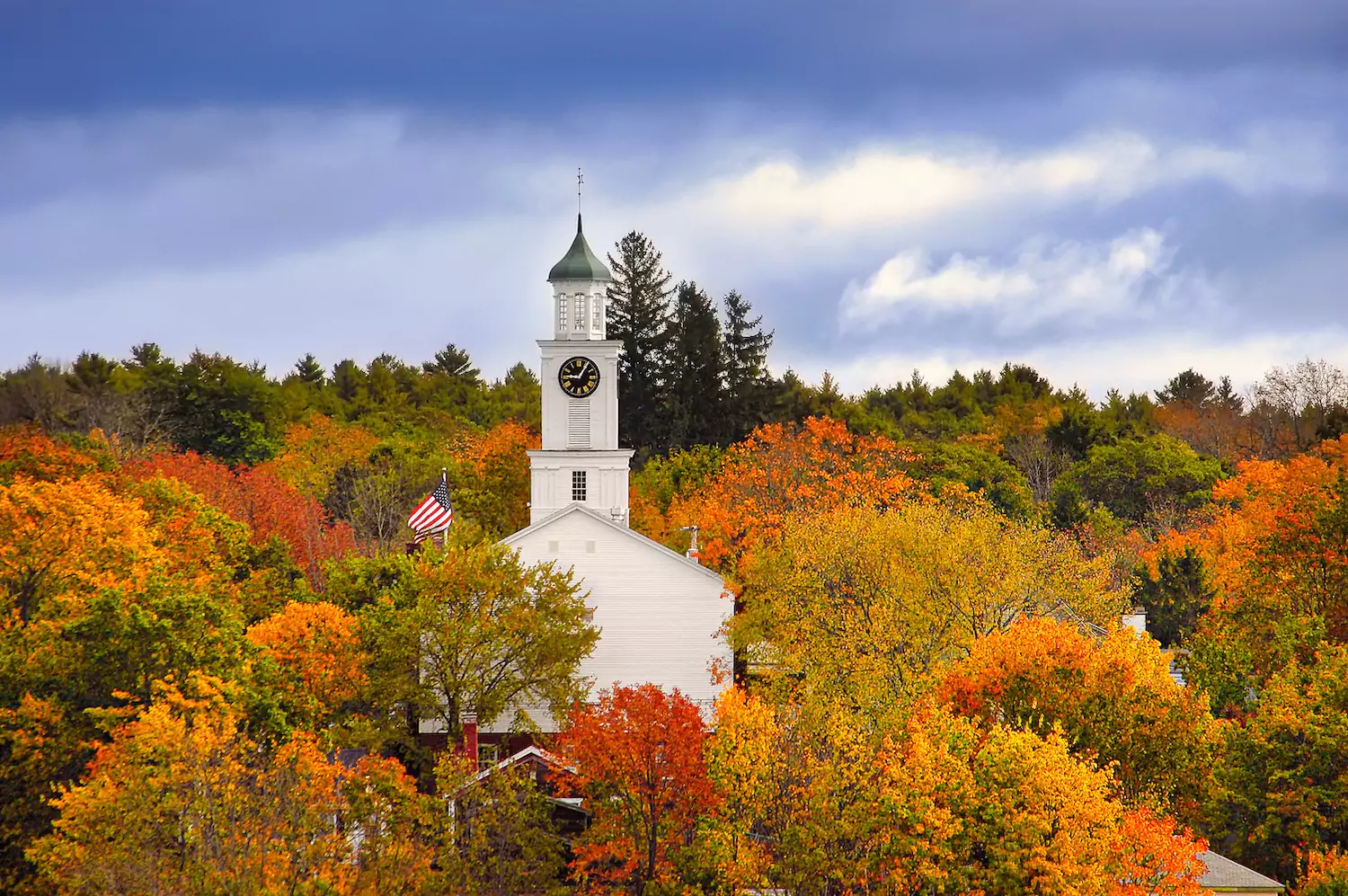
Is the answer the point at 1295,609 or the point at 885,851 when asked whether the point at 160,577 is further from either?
the point at 1295,609

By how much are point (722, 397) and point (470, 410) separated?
34.3m

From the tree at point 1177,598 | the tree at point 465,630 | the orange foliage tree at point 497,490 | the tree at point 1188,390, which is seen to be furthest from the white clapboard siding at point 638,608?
the tree at point 1188,390

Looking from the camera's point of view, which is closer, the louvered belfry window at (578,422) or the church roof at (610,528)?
the church roof at (610,528)

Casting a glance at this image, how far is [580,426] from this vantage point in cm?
5878

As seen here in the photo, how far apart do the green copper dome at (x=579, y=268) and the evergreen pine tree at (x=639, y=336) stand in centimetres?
3355

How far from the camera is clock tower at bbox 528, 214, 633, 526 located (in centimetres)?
5834

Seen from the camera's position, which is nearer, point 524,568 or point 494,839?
point 494,839

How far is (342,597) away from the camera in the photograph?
163 feet

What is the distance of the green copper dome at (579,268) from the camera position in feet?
195

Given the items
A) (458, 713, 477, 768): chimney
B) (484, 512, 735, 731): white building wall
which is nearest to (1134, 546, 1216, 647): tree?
(484, 512, 735, 731): white building wall

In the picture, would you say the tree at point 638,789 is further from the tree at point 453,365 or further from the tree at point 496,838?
the tree at point 453,365

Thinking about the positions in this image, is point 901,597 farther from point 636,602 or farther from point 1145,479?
point 1145,479

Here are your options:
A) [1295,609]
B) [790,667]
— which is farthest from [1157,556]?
[790,667]

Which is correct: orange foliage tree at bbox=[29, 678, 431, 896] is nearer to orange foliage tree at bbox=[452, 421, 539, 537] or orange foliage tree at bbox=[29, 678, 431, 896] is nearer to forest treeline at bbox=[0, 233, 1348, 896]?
forest treeline at bbox=[0, 233, 1348, 896]
